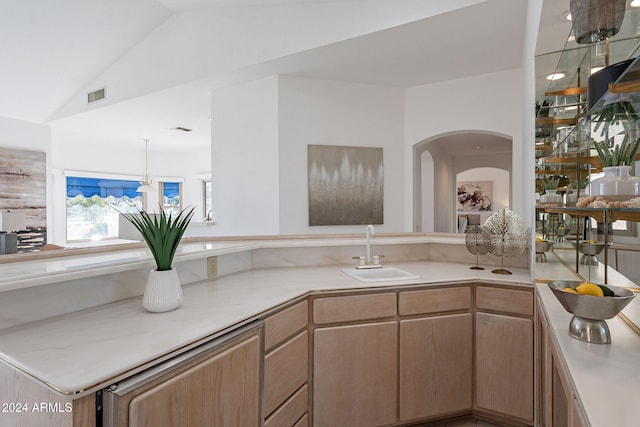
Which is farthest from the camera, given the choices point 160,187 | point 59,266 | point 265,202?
point 160,187

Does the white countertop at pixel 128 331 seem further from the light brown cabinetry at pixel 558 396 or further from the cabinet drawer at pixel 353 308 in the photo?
the light brown cabinetry at pixel 558 396

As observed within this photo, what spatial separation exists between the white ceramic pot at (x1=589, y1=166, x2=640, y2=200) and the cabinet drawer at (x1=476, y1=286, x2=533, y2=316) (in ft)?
Answer: 3.45

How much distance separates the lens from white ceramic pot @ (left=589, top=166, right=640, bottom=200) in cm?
98

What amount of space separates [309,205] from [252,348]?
2.70m

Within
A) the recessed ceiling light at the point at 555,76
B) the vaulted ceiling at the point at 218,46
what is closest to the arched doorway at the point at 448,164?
the vaulted ceiling at the point at 218,46

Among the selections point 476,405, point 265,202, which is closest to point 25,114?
point 265,202

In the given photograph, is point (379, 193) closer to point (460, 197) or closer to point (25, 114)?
point (25, 114)

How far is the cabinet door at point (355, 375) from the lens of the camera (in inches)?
72.8

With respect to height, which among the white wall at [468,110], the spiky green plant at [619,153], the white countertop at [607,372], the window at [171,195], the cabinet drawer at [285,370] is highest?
the white wall at [468,110]

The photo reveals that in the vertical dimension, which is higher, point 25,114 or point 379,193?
point 25,114

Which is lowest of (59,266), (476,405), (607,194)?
(476,405)

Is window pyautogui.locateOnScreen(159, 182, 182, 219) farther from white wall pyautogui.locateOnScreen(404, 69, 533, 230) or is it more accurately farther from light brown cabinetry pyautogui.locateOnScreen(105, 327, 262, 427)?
light brown cabinetry pyautogui.locateOnScreen(105, 327, 262, 427)

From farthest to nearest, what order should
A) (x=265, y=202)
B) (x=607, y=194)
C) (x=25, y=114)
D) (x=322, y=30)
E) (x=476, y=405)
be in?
(x=25, y=114), (x=265, y=202), (x=322, y=30), (x=476, y=405), (x=607, y=194)

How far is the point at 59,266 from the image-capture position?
1.35 meters
